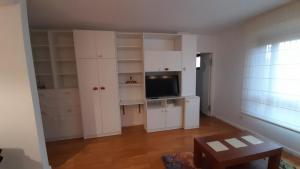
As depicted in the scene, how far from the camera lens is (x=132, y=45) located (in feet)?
11.4

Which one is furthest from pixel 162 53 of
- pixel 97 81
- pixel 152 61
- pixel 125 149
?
pixel 125 149

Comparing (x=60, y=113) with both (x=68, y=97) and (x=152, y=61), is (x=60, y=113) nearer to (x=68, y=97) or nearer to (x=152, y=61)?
(x=68, y=97)

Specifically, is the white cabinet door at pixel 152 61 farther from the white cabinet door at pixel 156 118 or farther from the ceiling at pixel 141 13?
the white cabinet door at pixel 156 118

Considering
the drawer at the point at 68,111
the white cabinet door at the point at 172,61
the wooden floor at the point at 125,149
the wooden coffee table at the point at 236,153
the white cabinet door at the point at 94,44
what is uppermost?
the white cabinet door at the point at 94,44

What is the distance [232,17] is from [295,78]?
4.65 feet

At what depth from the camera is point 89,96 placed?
2977mm

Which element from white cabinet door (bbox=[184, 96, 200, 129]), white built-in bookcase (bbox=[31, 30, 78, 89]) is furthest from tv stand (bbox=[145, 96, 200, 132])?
white built-in bookcase (bbox=[31, 30, 78, 89])

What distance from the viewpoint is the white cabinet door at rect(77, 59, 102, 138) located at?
9.50 ft

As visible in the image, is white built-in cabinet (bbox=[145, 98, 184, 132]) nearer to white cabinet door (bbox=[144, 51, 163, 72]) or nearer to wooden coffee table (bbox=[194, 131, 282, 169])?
white cabinet door (bbox=[144, 51, 163, 72])

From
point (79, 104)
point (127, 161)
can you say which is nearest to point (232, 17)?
point (127, 161)

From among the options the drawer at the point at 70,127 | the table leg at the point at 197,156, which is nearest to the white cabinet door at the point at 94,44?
→ the drawer at the point at 70,127

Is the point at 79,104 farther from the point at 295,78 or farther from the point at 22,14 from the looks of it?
the point at 295,78

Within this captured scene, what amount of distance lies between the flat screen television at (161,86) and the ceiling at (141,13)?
1.14 metres

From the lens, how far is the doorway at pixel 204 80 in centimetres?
417
